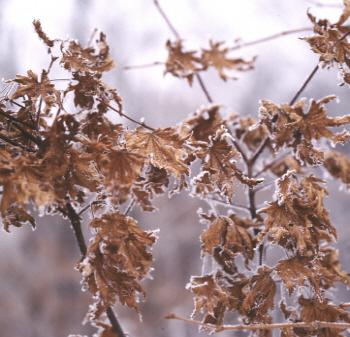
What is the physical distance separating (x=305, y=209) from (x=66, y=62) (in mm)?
694

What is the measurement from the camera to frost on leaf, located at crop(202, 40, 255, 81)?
1434mm

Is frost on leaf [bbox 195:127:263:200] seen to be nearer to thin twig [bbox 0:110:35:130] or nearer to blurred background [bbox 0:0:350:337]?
thin twig [bbox 0:110:35:130]

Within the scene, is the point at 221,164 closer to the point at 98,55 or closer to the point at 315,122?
the point at 315,122

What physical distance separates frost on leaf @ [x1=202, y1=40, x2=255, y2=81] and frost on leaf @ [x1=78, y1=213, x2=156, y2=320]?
912mm

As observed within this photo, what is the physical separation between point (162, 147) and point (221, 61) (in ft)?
2.59

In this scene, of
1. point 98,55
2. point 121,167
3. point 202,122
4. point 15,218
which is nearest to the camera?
point 121,167

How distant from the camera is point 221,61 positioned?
1.46 metres

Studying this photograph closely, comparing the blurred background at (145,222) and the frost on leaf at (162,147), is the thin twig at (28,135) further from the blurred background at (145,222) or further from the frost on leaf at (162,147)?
the blurred background at (145,222)

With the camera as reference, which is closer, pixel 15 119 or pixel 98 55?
pixel 15 119

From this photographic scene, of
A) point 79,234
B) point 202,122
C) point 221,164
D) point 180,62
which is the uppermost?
point 180,62

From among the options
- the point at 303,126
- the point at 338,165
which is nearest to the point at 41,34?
the point at 303,126

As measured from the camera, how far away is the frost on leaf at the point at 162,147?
0.80m

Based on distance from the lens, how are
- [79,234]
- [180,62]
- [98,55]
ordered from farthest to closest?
[180,62] < [98,55] < [79,234]

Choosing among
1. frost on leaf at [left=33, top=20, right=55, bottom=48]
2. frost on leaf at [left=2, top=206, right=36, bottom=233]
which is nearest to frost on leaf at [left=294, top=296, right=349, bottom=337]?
frost on leaf at [left=2, top=206, right=36, bottom=233]
